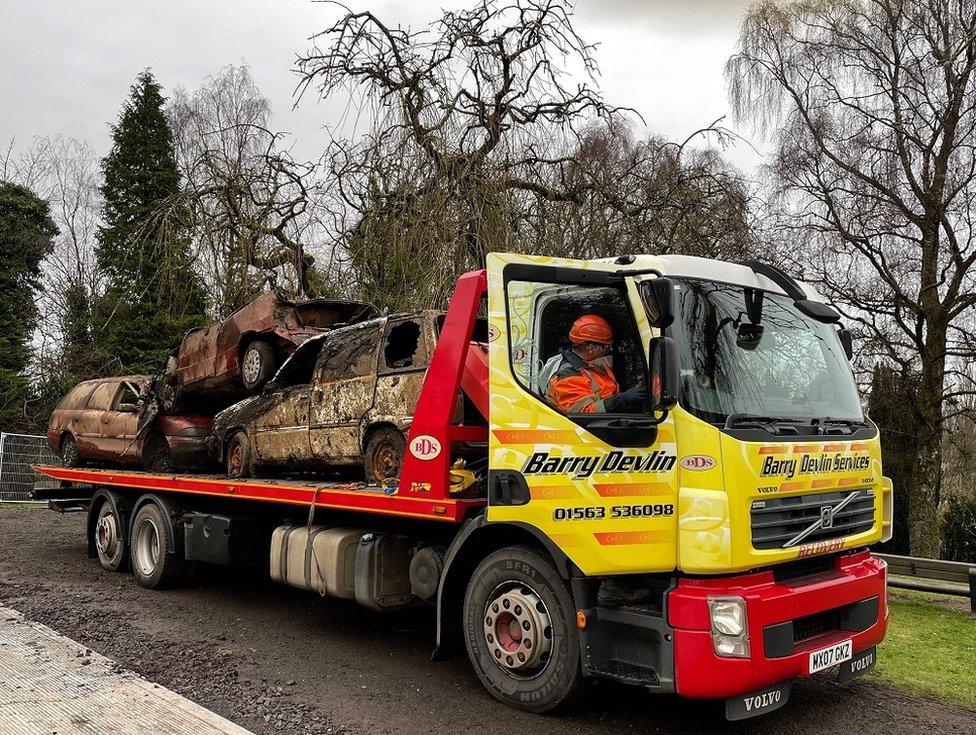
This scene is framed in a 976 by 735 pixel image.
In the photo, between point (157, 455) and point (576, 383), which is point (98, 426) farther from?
point (576, 383)

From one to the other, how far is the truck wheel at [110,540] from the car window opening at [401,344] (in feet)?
14.3

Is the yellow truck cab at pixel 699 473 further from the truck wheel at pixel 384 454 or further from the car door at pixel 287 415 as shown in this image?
the car door at pixel 287 415

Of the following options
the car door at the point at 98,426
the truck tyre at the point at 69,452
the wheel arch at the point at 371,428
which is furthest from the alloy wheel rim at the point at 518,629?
the truck tyre at the point at 69,452

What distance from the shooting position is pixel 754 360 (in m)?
4.69

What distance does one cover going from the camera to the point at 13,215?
2933 centimetres

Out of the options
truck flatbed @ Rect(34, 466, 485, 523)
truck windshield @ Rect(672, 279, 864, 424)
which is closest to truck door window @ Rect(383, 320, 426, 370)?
truck flatbed @ Rect(34, 466, 485, 523)

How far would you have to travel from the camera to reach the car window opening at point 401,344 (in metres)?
6.76

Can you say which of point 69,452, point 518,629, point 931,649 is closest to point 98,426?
point 69,452

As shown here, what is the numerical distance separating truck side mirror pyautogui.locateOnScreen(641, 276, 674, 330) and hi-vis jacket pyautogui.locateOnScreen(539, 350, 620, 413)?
0.48 m

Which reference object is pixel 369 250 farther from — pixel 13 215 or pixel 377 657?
pixel 13 215

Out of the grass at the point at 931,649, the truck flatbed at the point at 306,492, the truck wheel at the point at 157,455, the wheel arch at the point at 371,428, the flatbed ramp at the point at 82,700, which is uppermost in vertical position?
the wheel arch at the point at 371,428

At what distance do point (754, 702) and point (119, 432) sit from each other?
27.3ft

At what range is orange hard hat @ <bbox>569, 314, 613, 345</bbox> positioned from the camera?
4742 mm

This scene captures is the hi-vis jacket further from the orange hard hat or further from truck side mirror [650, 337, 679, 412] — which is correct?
truck side mirror [650, 337, 679, 412]
